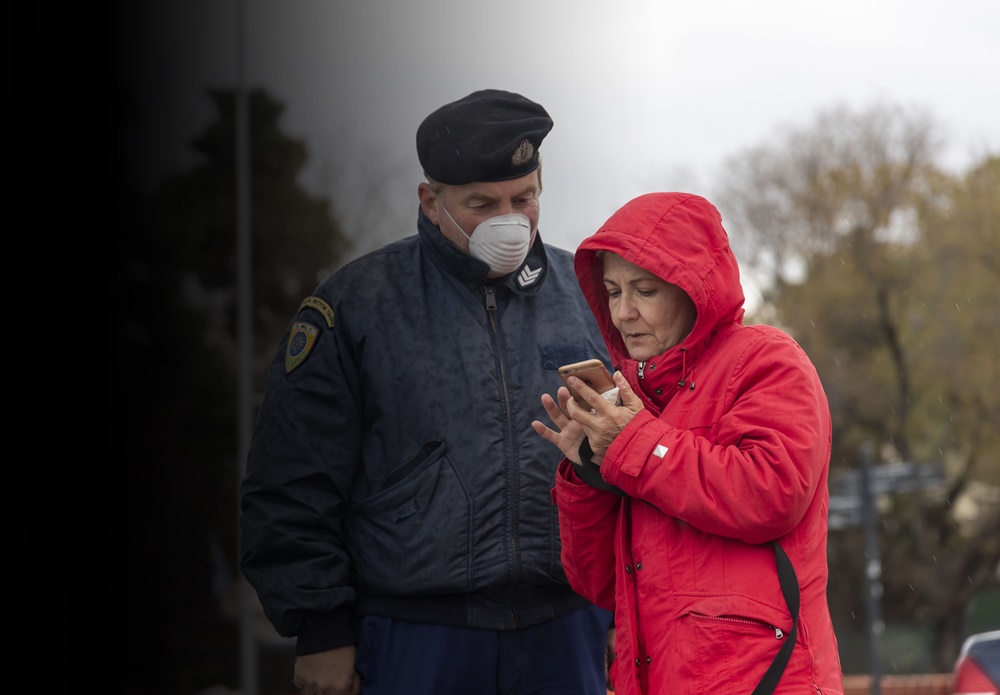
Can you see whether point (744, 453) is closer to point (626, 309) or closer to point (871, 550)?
point (626, 309)

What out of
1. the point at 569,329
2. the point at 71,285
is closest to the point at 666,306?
the point at 569,329

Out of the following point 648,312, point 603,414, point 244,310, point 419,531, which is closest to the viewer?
point 603,414

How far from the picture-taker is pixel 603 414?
7.44 feet

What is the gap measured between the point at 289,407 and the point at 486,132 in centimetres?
80

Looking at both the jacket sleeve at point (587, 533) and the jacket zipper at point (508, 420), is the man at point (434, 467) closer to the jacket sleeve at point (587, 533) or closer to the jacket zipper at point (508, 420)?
the jacket zipper at point (508, 420)

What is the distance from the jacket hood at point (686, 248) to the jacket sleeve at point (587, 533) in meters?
0.27

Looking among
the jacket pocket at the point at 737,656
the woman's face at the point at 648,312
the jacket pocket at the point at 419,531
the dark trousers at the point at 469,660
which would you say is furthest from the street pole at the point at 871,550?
the jacket pocket at the point at 737,656

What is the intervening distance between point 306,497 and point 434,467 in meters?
0.30

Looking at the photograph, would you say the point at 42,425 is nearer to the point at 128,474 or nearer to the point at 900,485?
the point at 128,474

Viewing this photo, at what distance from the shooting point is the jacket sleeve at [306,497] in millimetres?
2719

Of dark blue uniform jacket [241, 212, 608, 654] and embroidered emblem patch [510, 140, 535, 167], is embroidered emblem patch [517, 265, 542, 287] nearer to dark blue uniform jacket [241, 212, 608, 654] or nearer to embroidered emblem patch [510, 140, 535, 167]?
dark blue uniform jacket [241, 212, 608, 654]

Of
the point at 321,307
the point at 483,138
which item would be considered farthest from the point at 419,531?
the point at 483,138

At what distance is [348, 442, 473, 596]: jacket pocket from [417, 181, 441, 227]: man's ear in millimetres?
582

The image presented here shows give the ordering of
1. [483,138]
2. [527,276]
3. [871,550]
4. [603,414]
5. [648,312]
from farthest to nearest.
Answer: [871,550], [527,276], [483,138], [648,312], [603,414]
